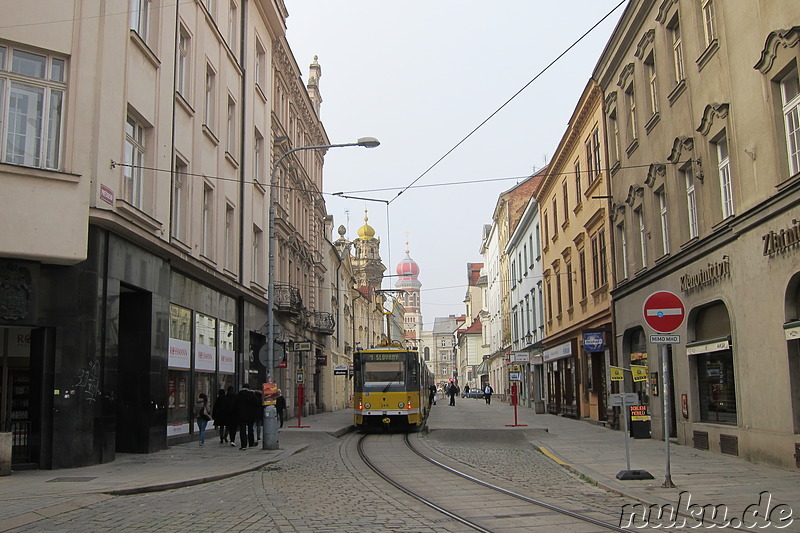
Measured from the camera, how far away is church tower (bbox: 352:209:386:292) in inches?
3780

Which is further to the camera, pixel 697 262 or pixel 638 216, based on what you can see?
pixel 638 216

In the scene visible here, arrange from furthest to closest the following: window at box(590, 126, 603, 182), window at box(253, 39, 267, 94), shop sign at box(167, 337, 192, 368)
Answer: window at box(253, 39, 267, 94) < window at box(590, 126, 603, 182) < shop sign at box(167, 337, 192, 368)

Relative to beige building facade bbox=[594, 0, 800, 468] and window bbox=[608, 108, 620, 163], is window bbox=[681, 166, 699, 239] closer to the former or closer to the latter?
beige building facade bbox=[594, 0, 800, 468]

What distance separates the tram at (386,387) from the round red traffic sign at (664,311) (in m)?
16.8

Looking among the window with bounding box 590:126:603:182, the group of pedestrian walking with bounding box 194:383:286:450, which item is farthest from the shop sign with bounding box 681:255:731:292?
the group of pedestrian walking with bounding box 194:383:286:450

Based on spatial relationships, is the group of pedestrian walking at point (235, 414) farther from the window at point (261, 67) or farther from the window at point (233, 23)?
the window at point (261, 67)

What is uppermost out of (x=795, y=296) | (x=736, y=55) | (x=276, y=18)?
(x=276, y=18)

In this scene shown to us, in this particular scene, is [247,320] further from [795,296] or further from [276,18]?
[795,296]

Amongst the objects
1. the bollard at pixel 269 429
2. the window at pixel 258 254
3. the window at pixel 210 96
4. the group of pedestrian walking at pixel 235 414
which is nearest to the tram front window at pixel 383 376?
the window at pixel 258 254

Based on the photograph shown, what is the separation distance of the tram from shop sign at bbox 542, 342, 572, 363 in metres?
8.20

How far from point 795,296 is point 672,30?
29.1 feet

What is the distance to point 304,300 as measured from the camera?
40750 mm

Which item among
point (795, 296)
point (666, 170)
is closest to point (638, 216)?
point (666, 170)

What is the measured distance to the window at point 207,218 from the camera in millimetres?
22781
